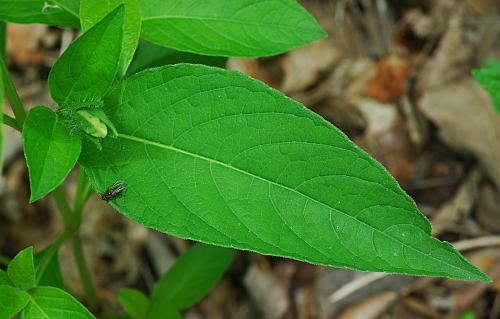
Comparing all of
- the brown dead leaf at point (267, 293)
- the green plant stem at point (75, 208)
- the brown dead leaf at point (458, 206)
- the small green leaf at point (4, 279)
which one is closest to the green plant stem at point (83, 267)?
the green plant stem at point (75, 208)

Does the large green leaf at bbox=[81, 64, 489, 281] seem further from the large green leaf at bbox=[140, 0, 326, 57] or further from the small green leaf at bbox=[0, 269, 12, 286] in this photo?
the small green leaf at bbox=[0, 269, 12, 286]

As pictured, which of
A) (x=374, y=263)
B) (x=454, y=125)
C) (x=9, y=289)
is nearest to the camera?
(x=374, y=263)

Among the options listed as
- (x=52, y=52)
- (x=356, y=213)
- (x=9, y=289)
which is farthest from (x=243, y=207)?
(x=52, y=52)

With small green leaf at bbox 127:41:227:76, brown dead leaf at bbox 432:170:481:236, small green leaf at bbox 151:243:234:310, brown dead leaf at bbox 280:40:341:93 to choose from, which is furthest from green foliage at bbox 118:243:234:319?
brown dead leaf at bbox 280:40:341:93

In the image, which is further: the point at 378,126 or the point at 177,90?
the point at 378,126

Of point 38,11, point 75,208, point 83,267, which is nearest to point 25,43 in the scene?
point 83,267

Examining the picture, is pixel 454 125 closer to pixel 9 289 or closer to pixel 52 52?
pixel 52 52
